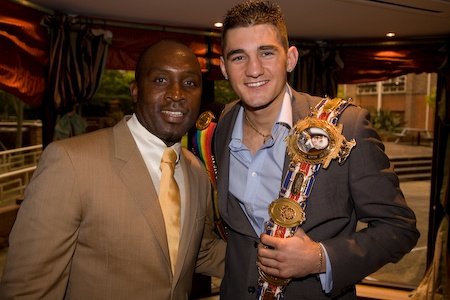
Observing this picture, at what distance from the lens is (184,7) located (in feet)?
13.0

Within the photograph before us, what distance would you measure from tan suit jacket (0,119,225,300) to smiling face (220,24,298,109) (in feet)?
1.91

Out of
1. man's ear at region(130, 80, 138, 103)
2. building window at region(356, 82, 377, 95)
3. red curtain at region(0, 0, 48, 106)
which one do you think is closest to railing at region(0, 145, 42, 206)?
red curtain at region(0, 0, 48, 106)

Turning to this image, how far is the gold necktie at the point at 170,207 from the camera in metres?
1.73

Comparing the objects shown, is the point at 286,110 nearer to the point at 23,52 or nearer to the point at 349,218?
the point at 349,218

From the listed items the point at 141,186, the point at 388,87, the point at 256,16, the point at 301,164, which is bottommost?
the point at 141,186

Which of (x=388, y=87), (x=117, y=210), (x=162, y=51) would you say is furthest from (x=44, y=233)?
(x=388, y=87)

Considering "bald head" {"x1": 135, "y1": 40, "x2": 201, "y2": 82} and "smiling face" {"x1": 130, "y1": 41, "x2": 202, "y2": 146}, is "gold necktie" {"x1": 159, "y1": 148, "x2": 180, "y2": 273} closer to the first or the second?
"smiling face" {"x1": 130, "y1": 41, "x2": 202, "y2": 146}

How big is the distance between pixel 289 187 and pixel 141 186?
2.12 ft

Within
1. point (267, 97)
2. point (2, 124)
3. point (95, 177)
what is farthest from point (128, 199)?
point (2, 124)

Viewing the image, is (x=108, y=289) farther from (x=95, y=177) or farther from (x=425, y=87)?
(x=425, y=87)

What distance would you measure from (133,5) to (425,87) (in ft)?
99.7

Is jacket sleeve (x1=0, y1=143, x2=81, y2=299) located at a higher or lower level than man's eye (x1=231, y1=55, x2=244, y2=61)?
lower

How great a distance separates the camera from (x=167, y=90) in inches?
Result: 69.6

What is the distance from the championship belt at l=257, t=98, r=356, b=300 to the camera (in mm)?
1639
